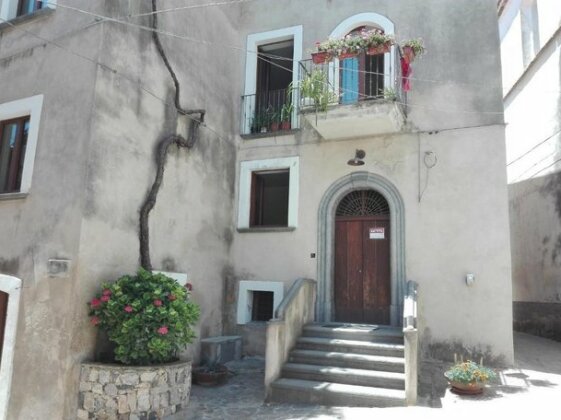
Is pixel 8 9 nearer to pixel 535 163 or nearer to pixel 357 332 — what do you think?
pixel 357 332

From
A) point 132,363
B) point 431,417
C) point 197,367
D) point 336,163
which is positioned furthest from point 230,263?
point 431,417

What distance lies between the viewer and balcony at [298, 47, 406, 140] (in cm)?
916

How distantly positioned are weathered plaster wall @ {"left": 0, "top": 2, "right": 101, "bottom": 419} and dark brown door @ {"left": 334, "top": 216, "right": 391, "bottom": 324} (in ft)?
17.5

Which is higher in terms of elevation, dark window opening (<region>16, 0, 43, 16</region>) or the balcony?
dark window opening (<region>16, 0, 43, 16</region>)

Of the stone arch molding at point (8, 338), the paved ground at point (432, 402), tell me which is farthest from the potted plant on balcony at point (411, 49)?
the stone arch molding at point (8, 338)

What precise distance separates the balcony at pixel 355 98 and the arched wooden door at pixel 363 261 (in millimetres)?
1491

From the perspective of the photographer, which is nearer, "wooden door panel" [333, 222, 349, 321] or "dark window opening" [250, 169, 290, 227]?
"wooden door panel" [333, 222, 349, 321]

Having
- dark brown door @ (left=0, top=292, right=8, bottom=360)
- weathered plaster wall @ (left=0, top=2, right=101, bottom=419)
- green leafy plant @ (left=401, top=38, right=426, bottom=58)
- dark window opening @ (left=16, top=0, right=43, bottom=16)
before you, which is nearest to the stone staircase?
weathered plaster wall @ (left=0, top=2, right=101, bottom=419)

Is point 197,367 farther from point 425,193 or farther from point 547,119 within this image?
point 547,119

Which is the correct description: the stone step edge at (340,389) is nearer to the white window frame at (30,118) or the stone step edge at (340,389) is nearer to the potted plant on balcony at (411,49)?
the white window frame at (30,118)

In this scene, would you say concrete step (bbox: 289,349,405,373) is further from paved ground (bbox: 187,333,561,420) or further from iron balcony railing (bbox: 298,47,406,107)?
iron balcony railing (bbox: 298,47,406,107)

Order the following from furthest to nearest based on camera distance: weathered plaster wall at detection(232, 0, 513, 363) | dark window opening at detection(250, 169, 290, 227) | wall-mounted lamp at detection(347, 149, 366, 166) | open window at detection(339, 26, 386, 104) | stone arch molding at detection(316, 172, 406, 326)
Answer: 1. dark window opening at detection(250, 169, 290, 227)
2. wall-mounted lamp at detection(347, 149, 366, 166)
3. open window at detection(339, 26, 386, 104)
4. stone arch molding at detection(316, 172, 406, 326)
5. weathered plaster wall at detection(232, 0, 513, 363)

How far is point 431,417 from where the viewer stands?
243 inches

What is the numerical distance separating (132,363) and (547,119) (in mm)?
12141
